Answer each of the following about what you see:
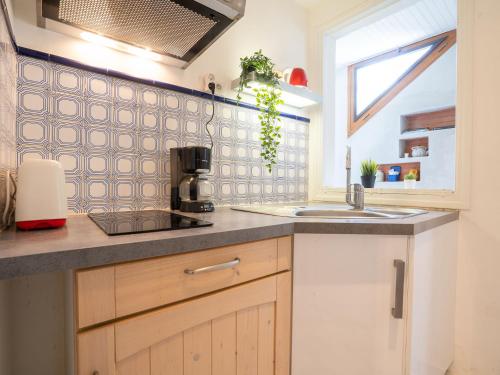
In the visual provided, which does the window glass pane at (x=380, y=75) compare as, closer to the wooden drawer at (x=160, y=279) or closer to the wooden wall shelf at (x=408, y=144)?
the wooden wall shelf at (x=408, y=144)

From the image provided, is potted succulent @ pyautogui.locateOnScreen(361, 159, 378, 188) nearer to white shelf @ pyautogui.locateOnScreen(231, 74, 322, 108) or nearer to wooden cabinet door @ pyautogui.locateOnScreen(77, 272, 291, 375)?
white shelf @ pyautogui.locateOnScreen(231, 74, 322, 108)

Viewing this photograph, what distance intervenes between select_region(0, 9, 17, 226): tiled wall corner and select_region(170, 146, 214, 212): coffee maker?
56 centimetres

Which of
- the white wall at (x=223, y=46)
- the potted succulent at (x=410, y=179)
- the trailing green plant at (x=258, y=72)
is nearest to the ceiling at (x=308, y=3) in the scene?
the white wall at (x=223, y=46)

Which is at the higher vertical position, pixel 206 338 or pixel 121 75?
pixel 121 75

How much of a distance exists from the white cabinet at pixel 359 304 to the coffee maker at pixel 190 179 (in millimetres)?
484

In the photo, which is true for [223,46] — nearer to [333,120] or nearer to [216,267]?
[333,120]

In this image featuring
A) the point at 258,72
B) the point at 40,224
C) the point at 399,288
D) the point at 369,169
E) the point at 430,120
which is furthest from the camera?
the point at 430,120

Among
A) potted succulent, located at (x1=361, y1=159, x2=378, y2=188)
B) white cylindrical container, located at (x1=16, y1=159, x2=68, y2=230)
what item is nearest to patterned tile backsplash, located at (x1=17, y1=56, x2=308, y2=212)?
white cylindrical container, located at (x1=16, y1=159, x2=68, y2=230)

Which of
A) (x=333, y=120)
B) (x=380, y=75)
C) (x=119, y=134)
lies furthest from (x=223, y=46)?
(x=380, y=75)

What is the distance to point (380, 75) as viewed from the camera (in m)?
3.02

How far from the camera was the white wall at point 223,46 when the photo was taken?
3.17 ft

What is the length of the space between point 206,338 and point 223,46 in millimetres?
1395

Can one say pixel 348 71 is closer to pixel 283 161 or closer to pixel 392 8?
pixel 392 8

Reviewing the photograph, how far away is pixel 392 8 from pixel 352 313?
171cm
